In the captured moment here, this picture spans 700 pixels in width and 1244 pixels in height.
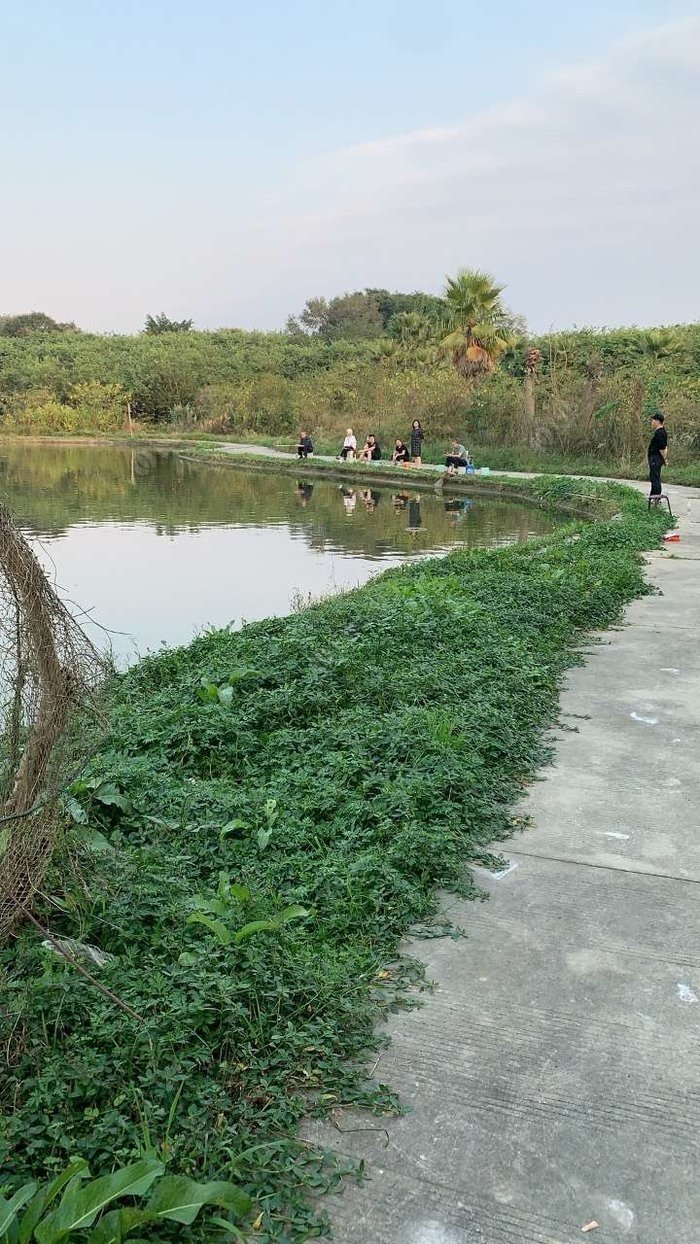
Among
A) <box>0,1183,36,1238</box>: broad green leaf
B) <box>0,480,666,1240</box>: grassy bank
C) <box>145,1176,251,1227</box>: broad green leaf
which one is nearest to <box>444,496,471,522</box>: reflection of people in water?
<box>0,480,666,1240</box>: grassy bank

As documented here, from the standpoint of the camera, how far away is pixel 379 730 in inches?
181

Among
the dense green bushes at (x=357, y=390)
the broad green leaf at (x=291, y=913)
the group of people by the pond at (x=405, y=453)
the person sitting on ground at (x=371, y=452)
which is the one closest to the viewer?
the broad green leaf at (x=291, y=913)

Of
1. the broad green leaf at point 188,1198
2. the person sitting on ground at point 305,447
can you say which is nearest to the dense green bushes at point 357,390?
the person sitting on ground at point 305,447

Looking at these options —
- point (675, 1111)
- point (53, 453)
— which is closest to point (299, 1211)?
point (675, 1111)

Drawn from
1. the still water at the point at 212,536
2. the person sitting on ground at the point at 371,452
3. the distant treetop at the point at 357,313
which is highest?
the distant treetop at the point at 357,313

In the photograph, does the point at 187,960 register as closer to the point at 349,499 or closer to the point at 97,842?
the point at 97,842

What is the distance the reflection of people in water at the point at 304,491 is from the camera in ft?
68.2

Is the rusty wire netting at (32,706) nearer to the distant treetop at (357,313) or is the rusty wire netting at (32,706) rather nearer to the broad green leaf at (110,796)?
the broad green leaf at (110,796)

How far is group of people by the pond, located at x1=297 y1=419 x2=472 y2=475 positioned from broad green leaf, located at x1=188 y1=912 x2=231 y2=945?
804 inches

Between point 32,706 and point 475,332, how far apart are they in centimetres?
3259

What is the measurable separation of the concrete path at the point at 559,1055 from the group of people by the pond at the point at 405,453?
62.9ft

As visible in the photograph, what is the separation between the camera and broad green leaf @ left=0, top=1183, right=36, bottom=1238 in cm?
184

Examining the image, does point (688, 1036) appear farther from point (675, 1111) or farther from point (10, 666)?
point (10, 666)

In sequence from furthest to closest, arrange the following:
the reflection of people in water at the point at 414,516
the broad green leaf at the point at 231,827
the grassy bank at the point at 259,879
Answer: the reflection of people in water at the point at 414,516 < the broad green leaf at the point at 231,827 < the grassy bank at the point at 259,879
